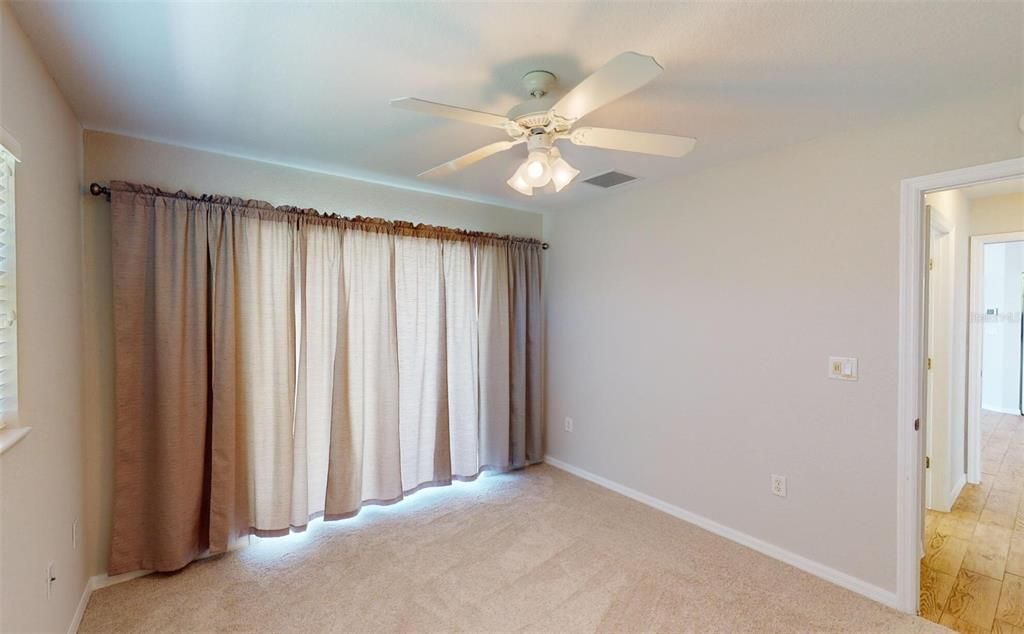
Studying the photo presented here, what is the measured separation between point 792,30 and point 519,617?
264 cm

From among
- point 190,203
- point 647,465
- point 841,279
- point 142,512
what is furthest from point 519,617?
point 190,203

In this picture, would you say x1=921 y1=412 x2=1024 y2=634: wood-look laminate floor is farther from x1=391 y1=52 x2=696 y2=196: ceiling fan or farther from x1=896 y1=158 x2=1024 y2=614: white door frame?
x1=391 y1=52 x2=696 y2=196: ceiling fan

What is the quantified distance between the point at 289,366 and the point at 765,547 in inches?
123

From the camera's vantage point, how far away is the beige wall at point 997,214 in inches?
132

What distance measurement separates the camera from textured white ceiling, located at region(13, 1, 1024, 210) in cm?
139

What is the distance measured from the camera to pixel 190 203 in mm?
2439

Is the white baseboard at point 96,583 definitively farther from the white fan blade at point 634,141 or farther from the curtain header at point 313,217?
the white fan blade at point 634,141

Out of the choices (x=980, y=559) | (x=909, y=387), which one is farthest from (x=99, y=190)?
(x=980, y=559)

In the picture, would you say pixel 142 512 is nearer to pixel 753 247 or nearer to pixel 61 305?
pixel 61 305

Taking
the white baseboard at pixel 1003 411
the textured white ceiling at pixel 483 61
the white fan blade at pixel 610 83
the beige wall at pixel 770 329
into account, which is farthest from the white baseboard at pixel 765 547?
the white baseboard at pixel 1003 411

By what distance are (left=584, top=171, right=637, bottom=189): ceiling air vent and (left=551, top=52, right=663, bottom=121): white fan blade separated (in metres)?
1.55

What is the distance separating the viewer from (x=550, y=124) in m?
1.64

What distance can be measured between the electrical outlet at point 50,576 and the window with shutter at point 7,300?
0.68 meters

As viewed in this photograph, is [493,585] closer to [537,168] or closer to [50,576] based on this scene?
[50,576]
